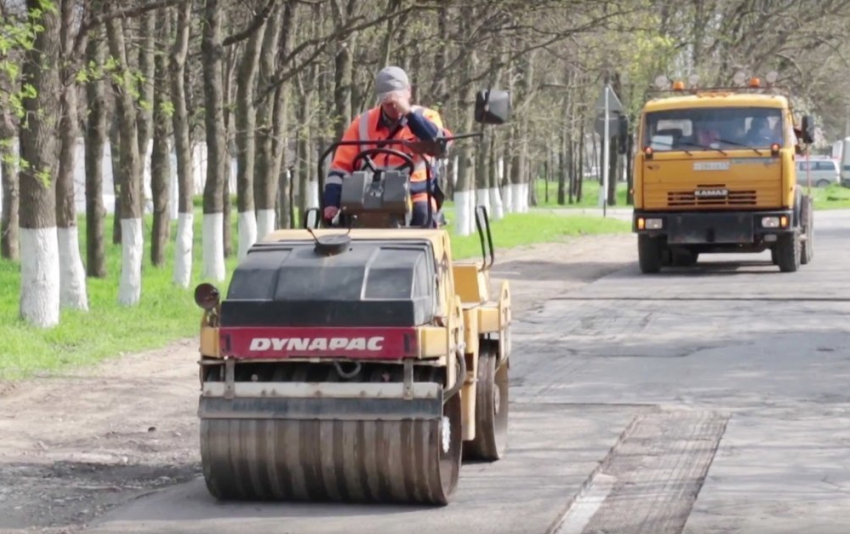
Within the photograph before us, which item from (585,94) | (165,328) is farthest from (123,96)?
(585,94)

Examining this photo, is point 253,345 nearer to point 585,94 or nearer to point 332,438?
point 332,438

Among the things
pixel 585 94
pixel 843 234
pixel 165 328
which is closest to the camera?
pixel 165 328

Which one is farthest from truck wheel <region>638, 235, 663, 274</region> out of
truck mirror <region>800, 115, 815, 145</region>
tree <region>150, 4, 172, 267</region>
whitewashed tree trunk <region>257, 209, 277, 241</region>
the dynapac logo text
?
the dynapac logo text

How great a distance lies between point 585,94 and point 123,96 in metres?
39.1

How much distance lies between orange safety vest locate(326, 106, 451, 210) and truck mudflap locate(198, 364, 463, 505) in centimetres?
136

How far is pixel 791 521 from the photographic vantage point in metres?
7.16

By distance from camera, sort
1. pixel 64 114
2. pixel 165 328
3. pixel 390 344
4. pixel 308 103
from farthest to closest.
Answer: pixel 308 103 < pixel 64 114 < pixel 165 328 < pixel 390 344

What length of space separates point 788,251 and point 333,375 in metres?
16.5

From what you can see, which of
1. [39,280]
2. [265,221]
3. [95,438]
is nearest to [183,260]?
[265,221]

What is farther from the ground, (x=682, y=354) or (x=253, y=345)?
(x=253, y=345)

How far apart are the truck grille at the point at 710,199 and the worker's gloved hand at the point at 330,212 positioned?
15120 millimetres

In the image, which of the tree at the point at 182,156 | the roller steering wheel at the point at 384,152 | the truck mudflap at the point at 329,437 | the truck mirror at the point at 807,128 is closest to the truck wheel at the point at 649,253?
the truck mirror at the point at 807,128

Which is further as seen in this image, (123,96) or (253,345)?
(123,96)

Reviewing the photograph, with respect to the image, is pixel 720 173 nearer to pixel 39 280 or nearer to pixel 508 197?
pixel 39 280
